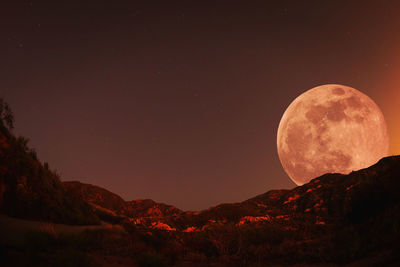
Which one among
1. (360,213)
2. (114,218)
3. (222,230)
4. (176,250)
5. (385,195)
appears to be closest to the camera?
(176,250)

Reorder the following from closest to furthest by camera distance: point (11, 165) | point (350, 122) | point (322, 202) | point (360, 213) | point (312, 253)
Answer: point (11, 165), point (312, 253), point (360, 213), point (322, 202), point (350, 122)

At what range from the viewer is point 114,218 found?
18.5 metres

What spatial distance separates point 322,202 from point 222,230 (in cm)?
3002

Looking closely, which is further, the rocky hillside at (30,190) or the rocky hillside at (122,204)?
the rocky hillside at (122,204)

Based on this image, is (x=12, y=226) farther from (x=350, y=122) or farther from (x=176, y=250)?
(x=350, y=122)

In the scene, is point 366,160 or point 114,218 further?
point 366,160

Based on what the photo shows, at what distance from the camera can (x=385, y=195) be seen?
23.4 metres

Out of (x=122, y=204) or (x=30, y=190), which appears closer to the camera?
(x=30, y=190)

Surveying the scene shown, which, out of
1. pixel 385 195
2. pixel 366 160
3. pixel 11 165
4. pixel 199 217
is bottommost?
pixel 199 217

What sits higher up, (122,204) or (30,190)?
(30,190)

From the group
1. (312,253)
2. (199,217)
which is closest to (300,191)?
(199,217)

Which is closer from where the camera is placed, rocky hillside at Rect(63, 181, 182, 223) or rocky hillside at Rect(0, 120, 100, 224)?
rocky hillside at Rect(0, 120, 100, 224)

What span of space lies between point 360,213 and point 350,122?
27408 mm

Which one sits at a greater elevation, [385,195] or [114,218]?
[385,195]
